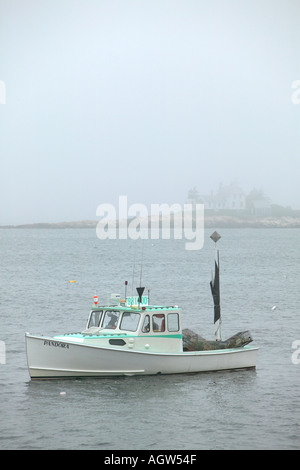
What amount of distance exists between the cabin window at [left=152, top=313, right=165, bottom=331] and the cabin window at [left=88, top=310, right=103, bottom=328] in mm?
1917

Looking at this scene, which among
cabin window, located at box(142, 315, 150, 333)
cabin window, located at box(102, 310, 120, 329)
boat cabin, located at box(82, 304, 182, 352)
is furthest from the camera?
cabin window, located at box(102, 310, 120, 329)

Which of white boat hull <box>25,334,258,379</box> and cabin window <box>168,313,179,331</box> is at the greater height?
cabin window <box>168,313,179,331</box>

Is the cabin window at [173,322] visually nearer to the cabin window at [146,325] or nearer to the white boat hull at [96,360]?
the cabin window at [146,325]

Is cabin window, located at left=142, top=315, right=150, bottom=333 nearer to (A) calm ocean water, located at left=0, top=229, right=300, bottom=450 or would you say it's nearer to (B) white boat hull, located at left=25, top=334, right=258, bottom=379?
(B) white boat hull, located at left=25, top=334, right=258, bottom=379

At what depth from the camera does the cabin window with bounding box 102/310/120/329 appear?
28875 mm

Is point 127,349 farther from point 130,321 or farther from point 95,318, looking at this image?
point 95,318

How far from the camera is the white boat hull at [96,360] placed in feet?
89.4

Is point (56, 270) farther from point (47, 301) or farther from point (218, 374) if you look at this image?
point (218, 374)

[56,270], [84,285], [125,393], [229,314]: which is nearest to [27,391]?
[125,393]

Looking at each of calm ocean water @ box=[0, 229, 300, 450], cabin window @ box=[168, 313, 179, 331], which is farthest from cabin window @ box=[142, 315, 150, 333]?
calm ocean water @ box=[0, 229, 300, 450]

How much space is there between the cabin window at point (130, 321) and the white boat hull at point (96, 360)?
102cm

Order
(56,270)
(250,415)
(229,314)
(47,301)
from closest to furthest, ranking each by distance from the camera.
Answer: (250,415) → (229,314) → (47,301) → (56,270)

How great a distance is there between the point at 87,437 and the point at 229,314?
2793 centimetres

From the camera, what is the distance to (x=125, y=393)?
26.8m
